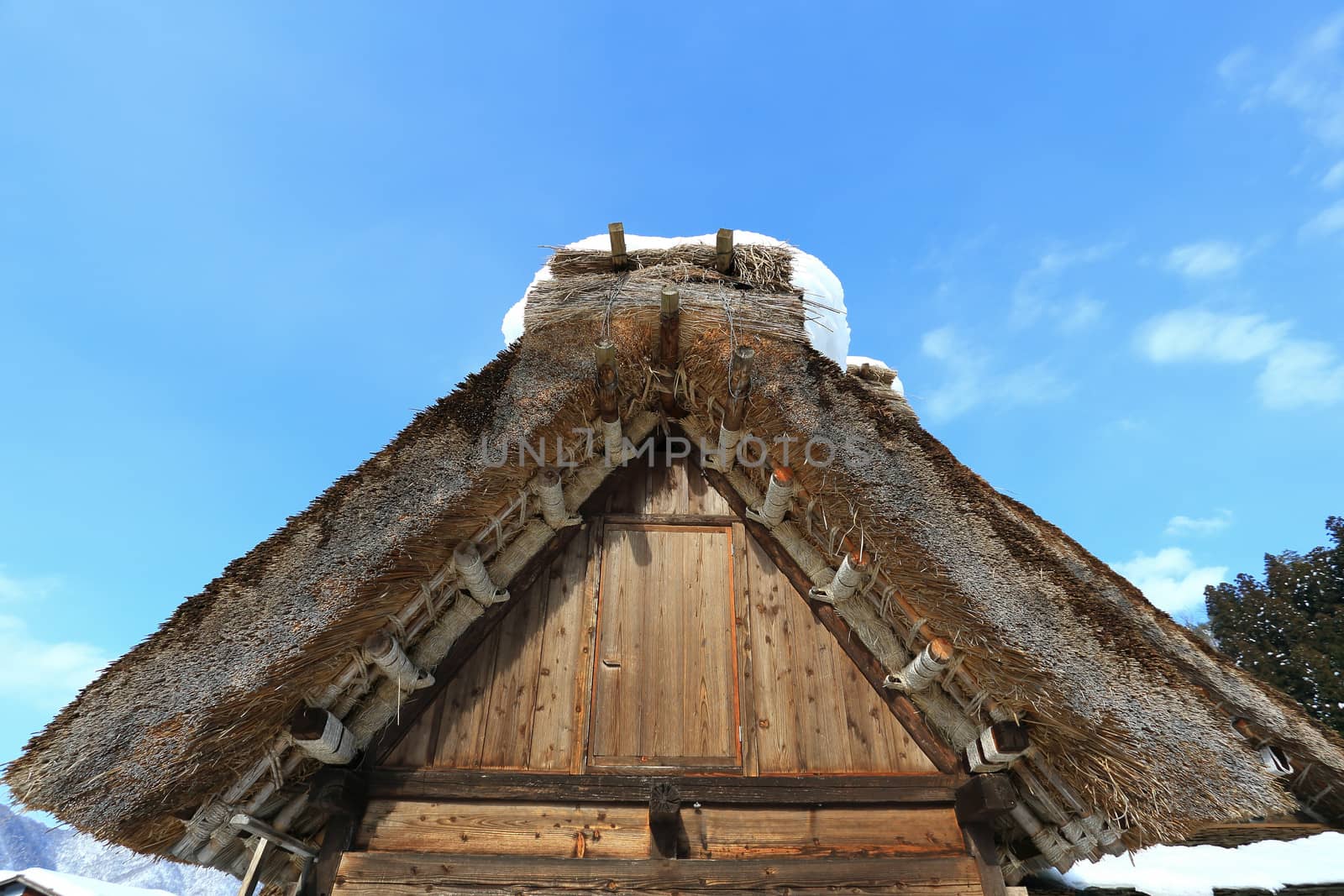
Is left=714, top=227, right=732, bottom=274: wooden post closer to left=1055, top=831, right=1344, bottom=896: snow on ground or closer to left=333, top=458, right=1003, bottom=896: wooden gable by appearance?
left=333, top=458, right=1003, bottom=896: wooden gable

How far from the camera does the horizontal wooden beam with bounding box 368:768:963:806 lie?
3105mm

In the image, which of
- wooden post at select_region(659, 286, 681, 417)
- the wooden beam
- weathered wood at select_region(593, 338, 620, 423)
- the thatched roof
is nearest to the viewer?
the thatched roof

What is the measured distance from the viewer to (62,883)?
25.2ft

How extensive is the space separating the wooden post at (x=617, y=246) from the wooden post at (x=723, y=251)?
634 millimetres

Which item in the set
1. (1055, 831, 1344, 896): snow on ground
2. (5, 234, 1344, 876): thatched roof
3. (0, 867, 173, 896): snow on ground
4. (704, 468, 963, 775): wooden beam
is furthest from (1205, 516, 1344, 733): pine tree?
(0, 867, 173, 896): snow on ground

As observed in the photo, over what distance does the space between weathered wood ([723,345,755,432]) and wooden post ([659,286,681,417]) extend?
0.39m

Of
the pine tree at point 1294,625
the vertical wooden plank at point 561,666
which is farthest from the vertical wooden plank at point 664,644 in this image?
the pine tree at point 1294,625

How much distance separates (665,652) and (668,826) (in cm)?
84

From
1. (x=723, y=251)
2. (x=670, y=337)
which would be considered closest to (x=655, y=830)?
(x=670, y=337)

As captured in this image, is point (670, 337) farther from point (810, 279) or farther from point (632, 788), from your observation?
point (632, 788)

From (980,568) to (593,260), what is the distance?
3.16m

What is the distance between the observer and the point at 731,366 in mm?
3604

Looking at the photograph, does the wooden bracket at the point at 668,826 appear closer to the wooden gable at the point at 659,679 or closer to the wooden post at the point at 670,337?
the wooden gable at the point at 659,679

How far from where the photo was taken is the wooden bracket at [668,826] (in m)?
2.98
